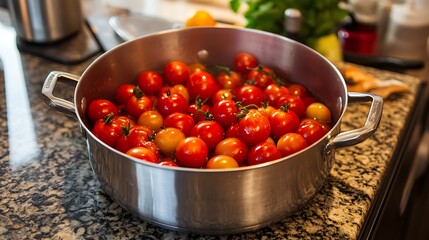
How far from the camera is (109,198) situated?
2.65 ft

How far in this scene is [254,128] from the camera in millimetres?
760

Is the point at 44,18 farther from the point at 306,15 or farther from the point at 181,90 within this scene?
the point at 306,15

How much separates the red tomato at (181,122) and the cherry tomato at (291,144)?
0.16 meters

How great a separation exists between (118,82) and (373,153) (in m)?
0.51

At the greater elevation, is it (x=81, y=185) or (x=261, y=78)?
(x=261, y=78)

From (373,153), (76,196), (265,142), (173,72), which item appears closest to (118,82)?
(173,72)

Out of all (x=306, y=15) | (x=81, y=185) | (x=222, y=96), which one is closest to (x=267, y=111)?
(x=222, y=96)

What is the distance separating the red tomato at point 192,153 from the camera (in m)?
0.72

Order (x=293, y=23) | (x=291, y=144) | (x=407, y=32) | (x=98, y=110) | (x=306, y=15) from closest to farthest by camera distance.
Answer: (x=291, y=144)
(x=98, y=110)
(x=293, y=23)
(x=306, y=15)
(x=407, y=32)

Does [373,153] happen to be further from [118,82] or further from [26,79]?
[26,79]

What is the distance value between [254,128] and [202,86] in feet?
0.68

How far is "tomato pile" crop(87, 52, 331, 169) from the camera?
74 centimetres

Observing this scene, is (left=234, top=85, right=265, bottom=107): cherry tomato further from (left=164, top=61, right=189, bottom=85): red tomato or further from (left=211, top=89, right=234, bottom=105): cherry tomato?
(left=164, top=61, right=189, bottom=85): red tomato

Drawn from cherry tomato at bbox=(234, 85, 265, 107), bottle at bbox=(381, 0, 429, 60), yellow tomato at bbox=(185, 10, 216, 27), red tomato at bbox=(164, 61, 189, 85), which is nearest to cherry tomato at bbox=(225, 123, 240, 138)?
cherry tomato at bbox=(234, 85, 265, 107)
